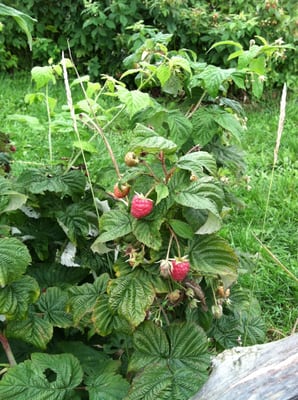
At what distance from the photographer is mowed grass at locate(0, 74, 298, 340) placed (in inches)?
96.4

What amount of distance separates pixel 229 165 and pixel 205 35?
377 centimetres

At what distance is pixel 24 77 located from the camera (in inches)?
229

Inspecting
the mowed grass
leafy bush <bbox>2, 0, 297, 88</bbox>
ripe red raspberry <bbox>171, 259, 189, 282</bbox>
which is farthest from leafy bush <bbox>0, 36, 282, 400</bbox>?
leafy bush <bbox>2, 0, 297, 88</bbox>

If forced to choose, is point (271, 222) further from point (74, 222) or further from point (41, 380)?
point (41, 380)

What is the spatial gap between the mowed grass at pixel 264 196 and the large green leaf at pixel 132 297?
0.37 meters

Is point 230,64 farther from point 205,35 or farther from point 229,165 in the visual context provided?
point 229,165

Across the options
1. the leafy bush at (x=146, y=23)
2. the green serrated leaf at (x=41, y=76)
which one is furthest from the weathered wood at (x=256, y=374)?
the leafy bush at (x=146, y=23)

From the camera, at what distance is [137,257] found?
50.0 inches

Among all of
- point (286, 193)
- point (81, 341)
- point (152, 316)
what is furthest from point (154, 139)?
point (286, 193)

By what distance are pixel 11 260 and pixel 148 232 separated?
0.30 m

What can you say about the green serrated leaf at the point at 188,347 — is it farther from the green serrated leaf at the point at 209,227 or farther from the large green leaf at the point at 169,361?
the green serrated leaf at the point at 209,227

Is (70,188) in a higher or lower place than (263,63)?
lower

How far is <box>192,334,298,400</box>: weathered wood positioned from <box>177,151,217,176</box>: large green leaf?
1.27ft

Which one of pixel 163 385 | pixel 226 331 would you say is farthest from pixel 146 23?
pixel 163 385
